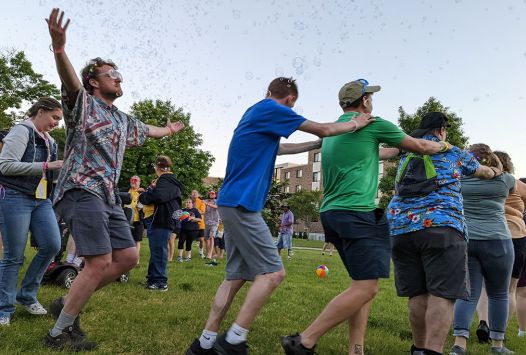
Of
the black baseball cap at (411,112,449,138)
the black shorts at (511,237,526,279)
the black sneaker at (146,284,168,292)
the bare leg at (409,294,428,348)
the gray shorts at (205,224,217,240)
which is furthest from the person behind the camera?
the gray shorts at (205,224,217,240)

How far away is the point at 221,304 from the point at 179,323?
52.8 inches

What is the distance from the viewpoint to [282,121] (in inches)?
128

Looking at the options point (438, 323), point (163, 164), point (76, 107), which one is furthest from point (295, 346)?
point (163, 164)

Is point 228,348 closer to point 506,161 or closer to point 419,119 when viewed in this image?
point 506,161

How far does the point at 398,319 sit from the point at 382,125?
324cm

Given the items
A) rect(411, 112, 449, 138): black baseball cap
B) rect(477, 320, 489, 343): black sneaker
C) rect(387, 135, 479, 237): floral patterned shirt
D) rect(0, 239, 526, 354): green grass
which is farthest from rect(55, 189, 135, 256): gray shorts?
rect(477, 320, 489, 343): black sneaker

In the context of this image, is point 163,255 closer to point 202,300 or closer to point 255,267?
point 202,300

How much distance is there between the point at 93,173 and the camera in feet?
11.3

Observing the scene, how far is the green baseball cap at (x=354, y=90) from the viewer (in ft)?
12.0

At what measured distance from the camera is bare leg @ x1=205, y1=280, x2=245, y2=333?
10.9 ft

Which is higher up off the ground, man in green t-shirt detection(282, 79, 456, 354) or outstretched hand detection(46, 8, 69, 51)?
outstretched hand detection(46, 8, 69, 51)

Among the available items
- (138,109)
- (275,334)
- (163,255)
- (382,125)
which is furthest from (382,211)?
(138,109)

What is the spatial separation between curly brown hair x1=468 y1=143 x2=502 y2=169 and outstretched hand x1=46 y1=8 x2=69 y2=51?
3.91 meters

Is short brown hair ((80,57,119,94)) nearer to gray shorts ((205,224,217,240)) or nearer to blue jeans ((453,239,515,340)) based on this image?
blue jeans ((453,239,515,340))
